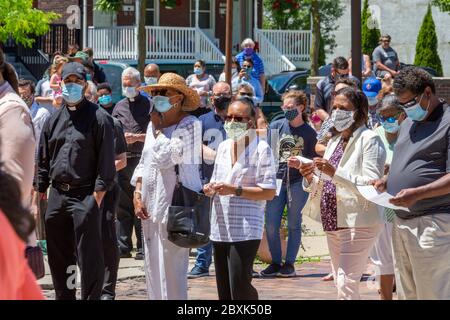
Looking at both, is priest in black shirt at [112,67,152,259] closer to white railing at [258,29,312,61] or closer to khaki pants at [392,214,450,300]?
khaki pants at [392,214,450,300]

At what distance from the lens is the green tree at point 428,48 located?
37844 mm

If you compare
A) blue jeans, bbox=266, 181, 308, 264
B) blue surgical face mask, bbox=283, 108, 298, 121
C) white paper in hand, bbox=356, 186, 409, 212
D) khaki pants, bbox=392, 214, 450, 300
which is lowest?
blue jeans, bbox=266, 181, 308, 264

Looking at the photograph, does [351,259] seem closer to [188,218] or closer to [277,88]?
[188,218]

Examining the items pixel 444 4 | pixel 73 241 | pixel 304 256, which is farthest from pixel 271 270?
pixel 444 4

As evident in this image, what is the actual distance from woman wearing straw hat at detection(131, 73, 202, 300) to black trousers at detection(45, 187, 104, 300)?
0.49 m

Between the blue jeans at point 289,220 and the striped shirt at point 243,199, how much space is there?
13.6 ft

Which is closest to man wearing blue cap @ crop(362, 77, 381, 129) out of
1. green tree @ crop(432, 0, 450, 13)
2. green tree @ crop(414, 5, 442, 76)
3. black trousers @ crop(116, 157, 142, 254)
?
black trousers @ crop(116, 157, 142, 254)

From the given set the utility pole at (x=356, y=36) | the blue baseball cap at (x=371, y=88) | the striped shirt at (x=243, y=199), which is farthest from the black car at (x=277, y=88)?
the striped shirt at (x=243, y=199)

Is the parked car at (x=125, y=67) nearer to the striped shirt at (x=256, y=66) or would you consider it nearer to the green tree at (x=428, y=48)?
the green tree at (x=428, y=48)

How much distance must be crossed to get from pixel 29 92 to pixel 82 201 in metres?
5.30

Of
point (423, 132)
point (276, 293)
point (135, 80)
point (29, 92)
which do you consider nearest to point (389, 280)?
point (276, 293)

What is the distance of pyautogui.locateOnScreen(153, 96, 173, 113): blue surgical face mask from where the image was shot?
8.64 metres

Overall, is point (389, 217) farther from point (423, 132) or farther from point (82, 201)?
point (82, 201)

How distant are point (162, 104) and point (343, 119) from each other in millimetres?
1403
